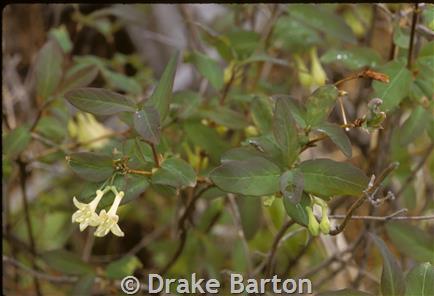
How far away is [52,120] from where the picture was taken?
1.16m

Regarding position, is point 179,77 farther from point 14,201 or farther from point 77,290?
point 77,290

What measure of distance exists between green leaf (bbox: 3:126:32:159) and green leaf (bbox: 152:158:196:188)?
325mm

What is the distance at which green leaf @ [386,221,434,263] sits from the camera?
98 cm

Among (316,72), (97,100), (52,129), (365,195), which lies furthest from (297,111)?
(52,129)

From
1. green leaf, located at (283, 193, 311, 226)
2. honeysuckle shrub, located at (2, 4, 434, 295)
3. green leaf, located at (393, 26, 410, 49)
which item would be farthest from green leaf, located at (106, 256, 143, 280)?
green leaf, located at (393, 26, 410, 49)

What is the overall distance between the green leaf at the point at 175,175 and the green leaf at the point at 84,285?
34 cm

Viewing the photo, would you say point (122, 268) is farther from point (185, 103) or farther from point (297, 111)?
point (297, 111)

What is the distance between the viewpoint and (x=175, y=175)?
778 mm

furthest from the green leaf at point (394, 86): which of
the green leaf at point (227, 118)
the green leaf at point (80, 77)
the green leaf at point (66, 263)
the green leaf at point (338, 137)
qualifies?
the green leaf at point (66, 263)

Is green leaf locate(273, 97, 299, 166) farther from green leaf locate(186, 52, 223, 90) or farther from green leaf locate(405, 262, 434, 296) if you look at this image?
green leaf locate(186, 52, 223, 90)

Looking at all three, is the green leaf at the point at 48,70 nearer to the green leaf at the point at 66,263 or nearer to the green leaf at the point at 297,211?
the green leaf at the point at 66,263

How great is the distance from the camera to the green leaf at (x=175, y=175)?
770 mm

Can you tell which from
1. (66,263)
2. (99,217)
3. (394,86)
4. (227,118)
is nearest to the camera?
(99,217)

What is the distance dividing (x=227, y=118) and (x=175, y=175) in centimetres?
24
